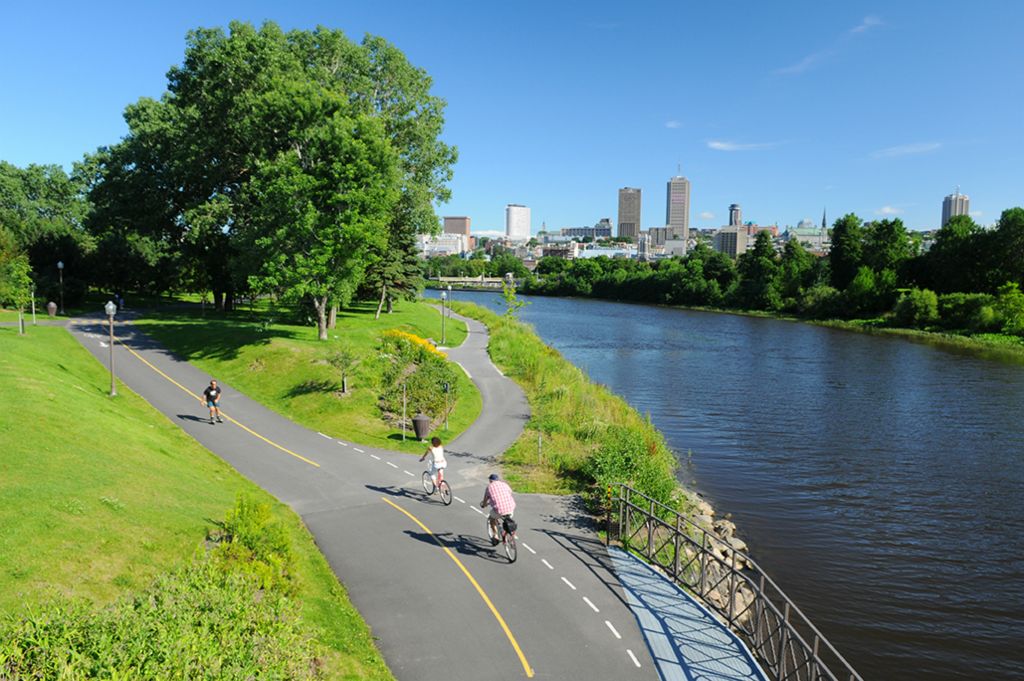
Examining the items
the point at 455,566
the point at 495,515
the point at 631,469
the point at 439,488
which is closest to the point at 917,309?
the point at 631,469

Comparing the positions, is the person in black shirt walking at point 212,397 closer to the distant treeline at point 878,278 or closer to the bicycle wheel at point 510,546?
the bicycle wheel at point 510,546

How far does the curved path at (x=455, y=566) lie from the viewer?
10.9 m

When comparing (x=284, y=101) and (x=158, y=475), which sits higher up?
(x=284, y=101)

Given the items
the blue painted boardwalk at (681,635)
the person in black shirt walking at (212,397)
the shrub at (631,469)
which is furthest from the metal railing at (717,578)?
the person in black shirt walking at (212,397)

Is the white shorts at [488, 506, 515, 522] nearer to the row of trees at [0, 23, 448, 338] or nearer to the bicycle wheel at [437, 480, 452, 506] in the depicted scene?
the bicycle wheel at [437, 480, 452, 506]

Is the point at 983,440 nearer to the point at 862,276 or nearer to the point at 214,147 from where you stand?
the point at 214,147

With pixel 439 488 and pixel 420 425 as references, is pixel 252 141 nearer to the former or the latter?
pixel 420 425

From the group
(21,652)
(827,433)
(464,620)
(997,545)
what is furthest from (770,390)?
Result: (21,652)

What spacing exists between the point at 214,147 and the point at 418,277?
75.4 ft

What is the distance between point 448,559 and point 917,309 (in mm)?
86671

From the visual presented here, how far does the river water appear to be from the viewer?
15.8 m

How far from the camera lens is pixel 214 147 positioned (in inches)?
1548

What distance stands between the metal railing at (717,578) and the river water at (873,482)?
1154 mm

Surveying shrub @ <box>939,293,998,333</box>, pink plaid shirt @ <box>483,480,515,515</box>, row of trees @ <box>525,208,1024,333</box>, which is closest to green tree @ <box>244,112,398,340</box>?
pink plaid shirt @ <box>483,480,515,515</box>
